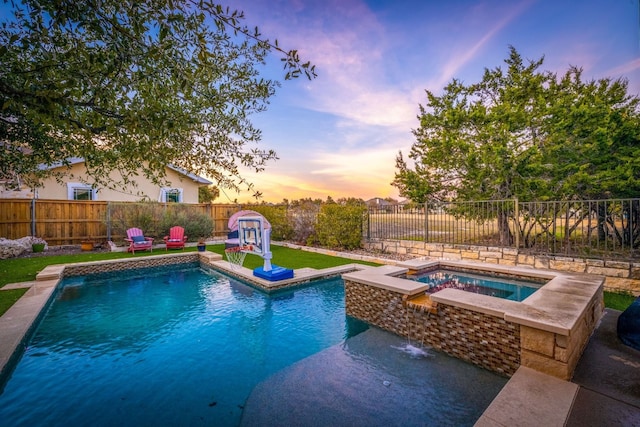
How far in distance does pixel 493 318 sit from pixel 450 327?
594 mm

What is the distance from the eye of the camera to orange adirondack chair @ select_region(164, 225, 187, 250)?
12055 millimetres

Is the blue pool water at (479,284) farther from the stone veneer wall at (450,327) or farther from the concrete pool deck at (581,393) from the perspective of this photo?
the concrete pool deck at (581,393)

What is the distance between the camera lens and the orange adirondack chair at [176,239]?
39.5 feet

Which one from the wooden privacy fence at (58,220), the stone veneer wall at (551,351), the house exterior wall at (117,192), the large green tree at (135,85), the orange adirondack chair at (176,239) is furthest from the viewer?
the house exterior wall at (117,192)

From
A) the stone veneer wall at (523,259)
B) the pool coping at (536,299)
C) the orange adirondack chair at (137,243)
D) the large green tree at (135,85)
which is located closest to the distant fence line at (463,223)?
the stone veneer wall at (523,259)

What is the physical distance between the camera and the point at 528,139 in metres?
9.80

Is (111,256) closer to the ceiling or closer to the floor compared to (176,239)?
closer to the floor

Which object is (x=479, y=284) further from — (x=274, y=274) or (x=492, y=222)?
(x=274, y=274)

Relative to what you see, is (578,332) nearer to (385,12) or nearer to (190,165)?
(190,165)

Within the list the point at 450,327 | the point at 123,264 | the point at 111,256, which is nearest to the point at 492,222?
the point at 450,327

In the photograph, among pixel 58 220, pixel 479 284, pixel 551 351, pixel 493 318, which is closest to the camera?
pixel 551 351

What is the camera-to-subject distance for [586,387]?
2.76 m

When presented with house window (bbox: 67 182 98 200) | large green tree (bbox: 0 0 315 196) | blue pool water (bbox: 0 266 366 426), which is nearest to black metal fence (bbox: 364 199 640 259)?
blue pool water (bbox: 0 266 366 426)

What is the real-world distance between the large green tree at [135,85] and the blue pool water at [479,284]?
4.68 metres
